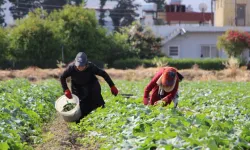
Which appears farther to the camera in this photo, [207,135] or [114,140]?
[114,140]

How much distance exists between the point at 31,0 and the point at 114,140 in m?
67.9

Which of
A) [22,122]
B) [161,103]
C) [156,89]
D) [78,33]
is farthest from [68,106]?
[78,33]

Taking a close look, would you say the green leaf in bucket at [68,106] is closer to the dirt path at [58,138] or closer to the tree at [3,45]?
the dirt path at [58,138]

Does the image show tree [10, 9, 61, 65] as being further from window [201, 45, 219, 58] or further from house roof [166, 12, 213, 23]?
house roof [166, 12, 213, 23]

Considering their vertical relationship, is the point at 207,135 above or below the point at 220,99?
above

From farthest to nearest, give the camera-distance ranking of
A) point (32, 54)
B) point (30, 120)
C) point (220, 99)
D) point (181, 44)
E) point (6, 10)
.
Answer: point (6, 10), point (181, 44), point (32, 54), point (220, 99), point (30, 120)

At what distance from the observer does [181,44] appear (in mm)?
51094

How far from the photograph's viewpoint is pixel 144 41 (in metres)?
48.3

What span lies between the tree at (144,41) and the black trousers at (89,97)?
3497 centimetres

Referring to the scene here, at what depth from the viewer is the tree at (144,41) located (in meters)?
47.7

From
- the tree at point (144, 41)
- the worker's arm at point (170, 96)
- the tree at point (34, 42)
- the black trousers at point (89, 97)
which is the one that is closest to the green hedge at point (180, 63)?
the tree at point (144, 41)

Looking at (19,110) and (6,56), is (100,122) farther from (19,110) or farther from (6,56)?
(6,56)

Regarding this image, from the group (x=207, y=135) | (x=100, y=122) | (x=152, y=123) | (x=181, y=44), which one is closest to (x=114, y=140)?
(x=152, y=123)

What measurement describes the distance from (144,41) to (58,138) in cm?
3814
